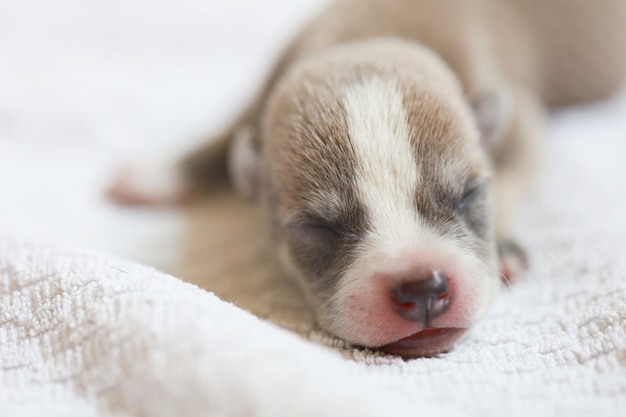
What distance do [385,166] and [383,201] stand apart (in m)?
0.08

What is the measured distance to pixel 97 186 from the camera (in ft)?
7.68

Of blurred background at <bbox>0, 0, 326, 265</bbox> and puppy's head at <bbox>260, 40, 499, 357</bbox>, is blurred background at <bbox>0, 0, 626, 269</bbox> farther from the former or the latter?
puppy's head at <bbox>260, 40, 499, 357</bbox>

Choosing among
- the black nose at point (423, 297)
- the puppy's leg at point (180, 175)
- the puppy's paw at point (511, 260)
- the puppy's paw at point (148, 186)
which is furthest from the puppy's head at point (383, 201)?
the puppy's paw at point (148, 186)

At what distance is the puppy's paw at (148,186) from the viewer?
7.49ft

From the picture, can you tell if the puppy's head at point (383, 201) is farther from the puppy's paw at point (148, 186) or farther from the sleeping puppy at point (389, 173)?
the puppy's paw at point (148, 186)

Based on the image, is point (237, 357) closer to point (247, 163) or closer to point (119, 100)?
point (247, 163)

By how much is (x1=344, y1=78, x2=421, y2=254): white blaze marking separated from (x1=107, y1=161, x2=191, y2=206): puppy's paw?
1.06m

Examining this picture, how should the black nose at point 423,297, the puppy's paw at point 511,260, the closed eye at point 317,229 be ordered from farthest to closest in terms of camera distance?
1. the puppy's paw at point 511,260
2. the closed eye at point 317,229
3. the black nose at point 423,297

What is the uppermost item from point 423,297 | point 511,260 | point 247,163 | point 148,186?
point 423,297

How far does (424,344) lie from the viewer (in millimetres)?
1297

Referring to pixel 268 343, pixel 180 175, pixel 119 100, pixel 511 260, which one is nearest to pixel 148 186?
pixel 180 175

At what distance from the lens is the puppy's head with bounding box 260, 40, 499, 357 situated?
1.29 metres

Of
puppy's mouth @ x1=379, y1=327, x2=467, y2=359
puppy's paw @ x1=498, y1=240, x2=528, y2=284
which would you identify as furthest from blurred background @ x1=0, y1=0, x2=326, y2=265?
puppy's paw @ x1=498, y1=240, x2=528, y2=284

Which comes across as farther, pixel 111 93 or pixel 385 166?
pixel 111 93
